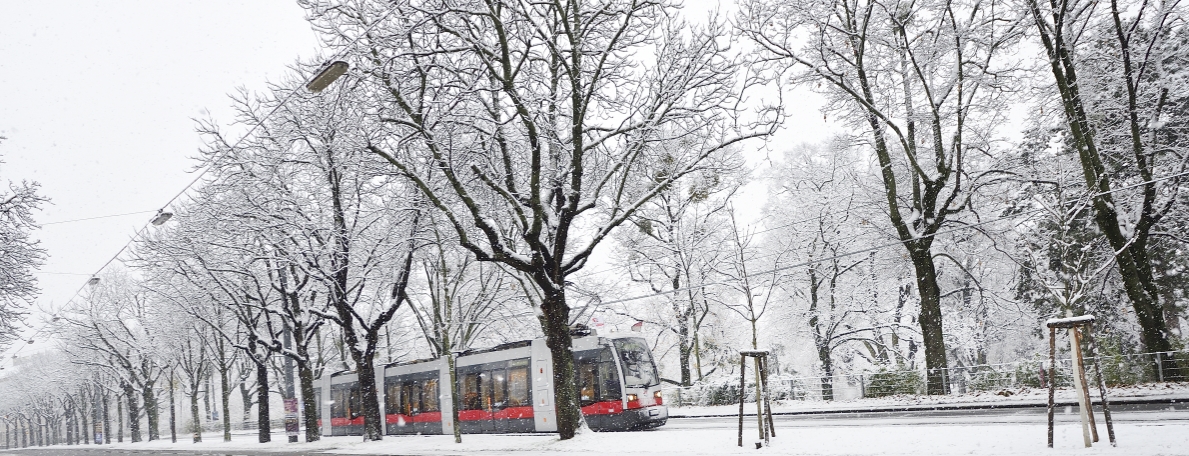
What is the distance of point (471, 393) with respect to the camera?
22828 mm

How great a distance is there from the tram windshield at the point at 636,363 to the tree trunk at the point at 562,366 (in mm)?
4113

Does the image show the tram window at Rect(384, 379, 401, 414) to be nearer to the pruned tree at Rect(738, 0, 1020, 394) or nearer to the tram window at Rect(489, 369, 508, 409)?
the tram window at Rect(489, 369, 508, 409)

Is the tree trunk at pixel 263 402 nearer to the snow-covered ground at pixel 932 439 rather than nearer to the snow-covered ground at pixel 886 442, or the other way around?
the snow-covered ground at pixel 932 439

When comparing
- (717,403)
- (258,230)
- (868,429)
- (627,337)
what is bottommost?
(717,403)

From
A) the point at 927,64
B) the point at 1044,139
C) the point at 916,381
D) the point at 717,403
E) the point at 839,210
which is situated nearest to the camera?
the point at 927,64

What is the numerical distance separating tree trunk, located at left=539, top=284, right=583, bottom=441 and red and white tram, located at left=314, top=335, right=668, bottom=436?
3.93 m

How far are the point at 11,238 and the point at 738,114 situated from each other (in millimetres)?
19631

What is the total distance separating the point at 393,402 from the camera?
87.1 ft

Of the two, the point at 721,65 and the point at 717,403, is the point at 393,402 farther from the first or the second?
the point at 721,65

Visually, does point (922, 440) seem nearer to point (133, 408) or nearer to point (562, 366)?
point (562, 366)

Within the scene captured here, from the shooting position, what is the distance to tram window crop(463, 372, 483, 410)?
2255 centimetres

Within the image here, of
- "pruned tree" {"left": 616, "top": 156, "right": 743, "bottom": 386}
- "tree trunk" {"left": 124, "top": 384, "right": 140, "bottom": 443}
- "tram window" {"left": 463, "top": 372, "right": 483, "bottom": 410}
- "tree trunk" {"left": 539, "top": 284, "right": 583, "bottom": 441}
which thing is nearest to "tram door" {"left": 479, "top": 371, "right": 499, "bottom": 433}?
"tram window" {"left": 463, "top": 372, "right": 483, "bottom": 410}

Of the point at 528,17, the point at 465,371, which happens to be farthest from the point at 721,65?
the point at 465,371

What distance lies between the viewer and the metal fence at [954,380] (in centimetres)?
1795
